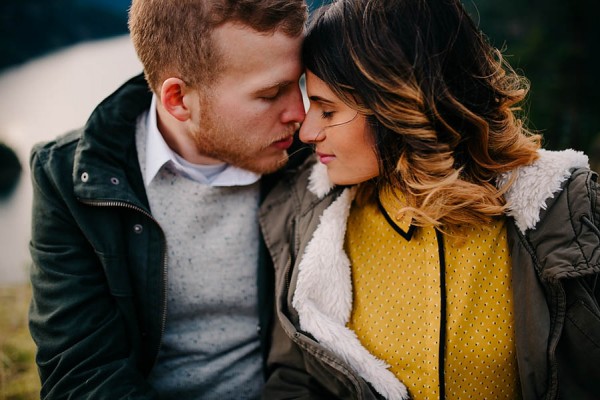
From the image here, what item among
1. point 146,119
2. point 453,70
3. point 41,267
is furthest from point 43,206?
point 453,70

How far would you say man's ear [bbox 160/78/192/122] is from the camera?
1.98 meters

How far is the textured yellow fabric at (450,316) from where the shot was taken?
5.36ft

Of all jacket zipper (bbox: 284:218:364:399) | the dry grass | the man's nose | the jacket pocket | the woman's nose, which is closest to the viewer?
the jacket pocket

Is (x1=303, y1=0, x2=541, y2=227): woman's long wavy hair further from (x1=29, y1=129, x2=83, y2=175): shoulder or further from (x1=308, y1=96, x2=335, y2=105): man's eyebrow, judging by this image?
(x1=29, y1=129, x2=83, y2=175): shoulder

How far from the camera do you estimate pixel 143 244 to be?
1955 millimetres

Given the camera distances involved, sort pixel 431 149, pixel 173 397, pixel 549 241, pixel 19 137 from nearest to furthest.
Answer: pixel 549 241 → pixel 431 149 → pixel 173 397 → pixel 19 137

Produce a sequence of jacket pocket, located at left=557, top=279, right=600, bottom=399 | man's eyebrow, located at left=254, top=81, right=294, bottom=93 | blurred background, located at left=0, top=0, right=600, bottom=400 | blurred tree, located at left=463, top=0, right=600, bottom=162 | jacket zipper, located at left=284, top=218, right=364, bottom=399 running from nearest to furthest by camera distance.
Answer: jacket pocket, located at left=557, top=279, right=600, bottom=399
jacket zipper, located at left=284, top=218, right=364, bottom=399
man's eyebrow, located at left=254, top=81, right=294, bottom=93
blurred background, located at left=0, top=0, right=600, bottom=400
blurred tree, located at left=463, top=0, right=600, bottom=162

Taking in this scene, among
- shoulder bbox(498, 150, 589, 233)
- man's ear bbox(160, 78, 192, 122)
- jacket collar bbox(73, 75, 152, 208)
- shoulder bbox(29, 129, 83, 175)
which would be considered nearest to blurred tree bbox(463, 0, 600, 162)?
shoulder bbox(498, 150, 589, 233)

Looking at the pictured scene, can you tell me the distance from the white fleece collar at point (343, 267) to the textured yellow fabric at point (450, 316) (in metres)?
0.07

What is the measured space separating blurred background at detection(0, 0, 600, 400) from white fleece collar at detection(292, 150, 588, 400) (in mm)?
2261

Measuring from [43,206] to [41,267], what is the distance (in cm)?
23

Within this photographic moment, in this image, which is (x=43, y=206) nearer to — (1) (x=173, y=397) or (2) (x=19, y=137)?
(1) (x=173, y=397)

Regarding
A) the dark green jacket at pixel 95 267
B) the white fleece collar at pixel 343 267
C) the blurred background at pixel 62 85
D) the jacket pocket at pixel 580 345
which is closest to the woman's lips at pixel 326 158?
the white fleece collar at pixel 343 267

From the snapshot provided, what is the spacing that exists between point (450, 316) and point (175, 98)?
1321 mm
